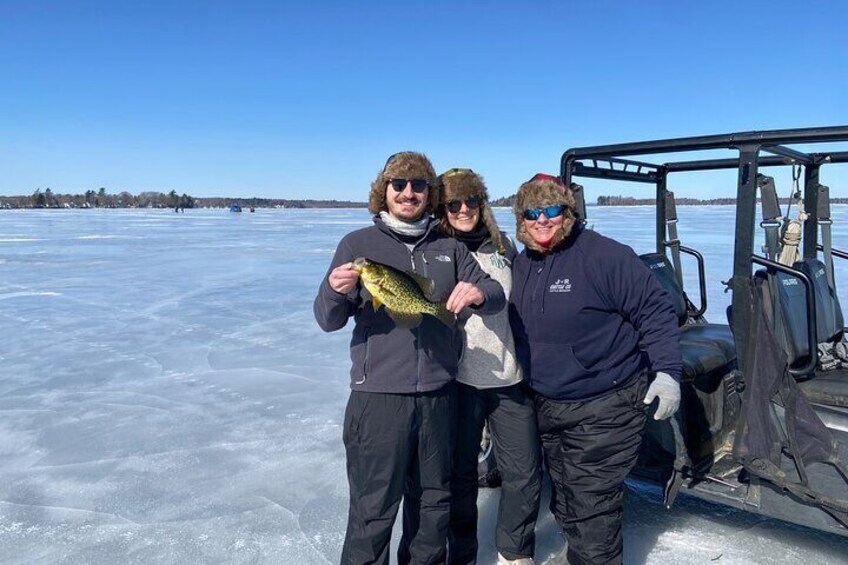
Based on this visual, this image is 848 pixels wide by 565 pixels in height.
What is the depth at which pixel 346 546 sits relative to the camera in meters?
2.43

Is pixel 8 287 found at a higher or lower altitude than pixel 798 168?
lower

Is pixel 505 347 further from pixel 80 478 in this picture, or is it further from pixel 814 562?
pixel 80 478

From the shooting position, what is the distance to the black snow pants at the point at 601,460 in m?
2.48

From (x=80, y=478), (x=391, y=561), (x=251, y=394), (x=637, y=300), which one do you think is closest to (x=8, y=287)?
(x=251, y=394)

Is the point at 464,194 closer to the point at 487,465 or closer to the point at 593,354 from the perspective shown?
the point at 593,354

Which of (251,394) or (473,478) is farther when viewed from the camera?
(251,394)

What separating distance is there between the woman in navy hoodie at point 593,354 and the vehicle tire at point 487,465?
0.90 m

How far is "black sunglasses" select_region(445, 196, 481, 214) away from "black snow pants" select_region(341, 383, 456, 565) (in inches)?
30.5

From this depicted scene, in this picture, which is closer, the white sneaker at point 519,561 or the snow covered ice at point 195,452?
the white sneaker at point 519,561

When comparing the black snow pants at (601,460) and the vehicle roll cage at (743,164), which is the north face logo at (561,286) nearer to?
the black snow pants at (601,460)

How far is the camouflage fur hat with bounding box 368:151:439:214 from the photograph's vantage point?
7.77 ft

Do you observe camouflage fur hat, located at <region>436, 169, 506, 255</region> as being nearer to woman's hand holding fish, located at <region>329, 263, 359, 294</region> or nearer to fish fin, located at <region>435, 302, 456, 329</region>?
fish fin, located at <region>435, 302, 456, 329</region>

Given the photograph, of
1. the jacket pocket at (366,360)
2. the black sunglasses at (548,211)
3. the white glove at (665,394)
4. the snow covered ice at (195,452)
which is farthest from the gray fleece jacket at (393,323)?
the snow covered ice at (195,452)

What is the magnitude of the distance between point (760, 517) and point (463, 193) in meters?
2.45
